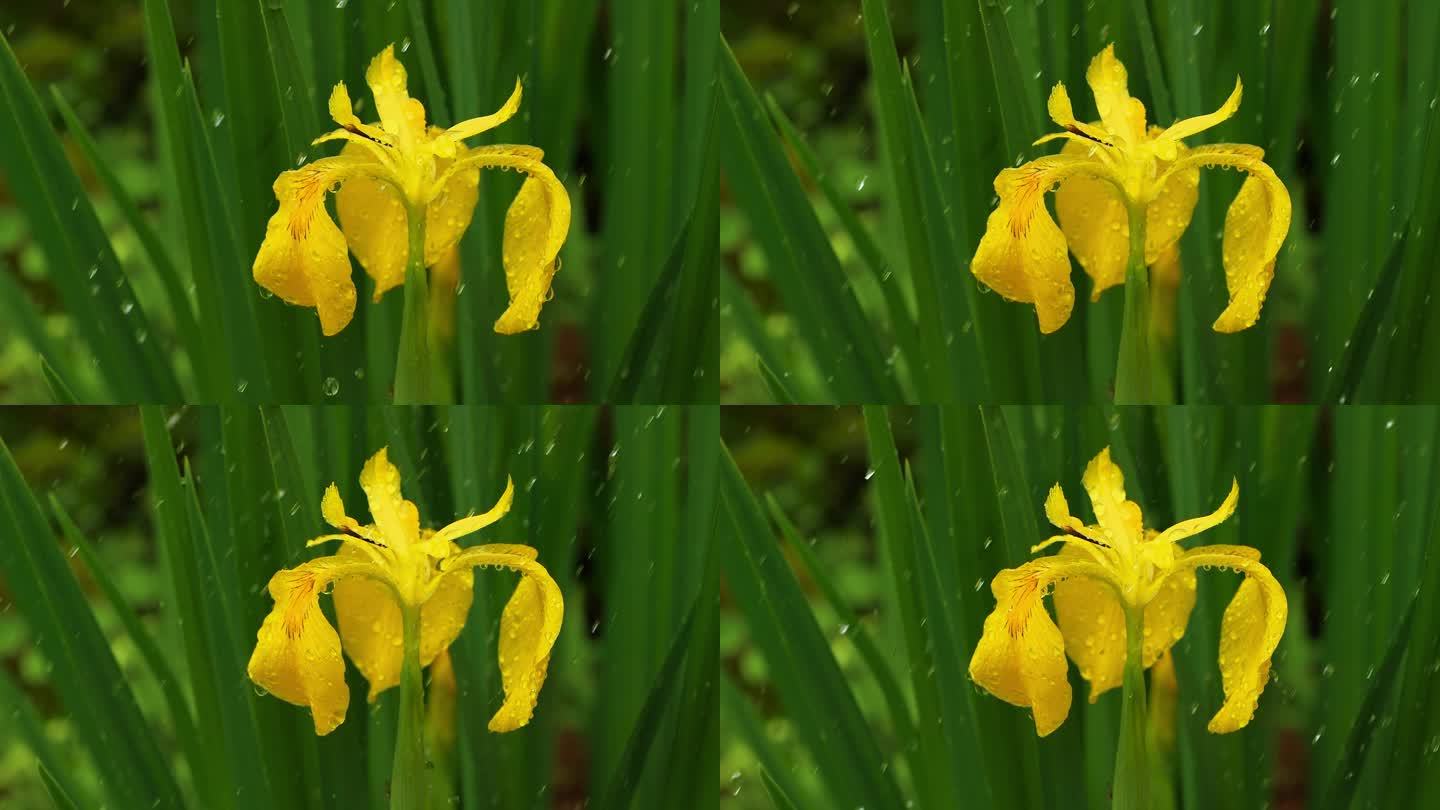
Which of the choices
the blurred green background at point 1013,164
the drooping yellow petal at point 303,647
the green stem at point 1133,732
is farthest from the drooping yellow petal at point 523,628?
the green stem at point 1133,732

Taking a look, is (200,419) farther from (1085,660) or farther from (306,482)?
(1085,660)

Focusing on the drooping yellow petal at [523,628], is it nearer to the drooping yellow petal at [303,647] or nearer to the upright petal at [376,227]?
the drooping yellow petal at [303,647]

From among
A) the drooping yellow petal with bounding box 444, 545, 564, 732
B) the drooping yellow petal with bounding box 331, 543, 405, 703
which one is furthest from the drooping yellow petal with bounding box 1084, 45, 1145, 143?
the drooping yellow petal with bounding box 331, 543, 405, 703

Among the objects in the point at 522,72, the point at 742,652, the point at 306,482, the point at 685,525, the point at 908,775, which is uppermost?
the point at 522,72

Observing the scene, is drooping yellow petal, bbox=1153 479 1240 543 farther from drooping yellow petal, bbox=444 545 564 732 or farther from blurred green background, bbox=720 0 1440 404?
drooping yellow petal, bbox=444 545 564 732

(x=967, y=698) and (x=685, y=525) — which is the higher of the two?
(x=685, y=525)

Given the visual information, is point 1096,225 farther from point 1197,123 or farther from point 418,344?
point 418,344

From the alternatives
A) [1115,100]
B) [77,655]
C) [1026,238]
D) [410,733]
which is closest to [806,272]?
[1026,238]

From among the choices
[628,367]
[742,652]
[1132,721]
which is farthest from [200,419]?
[1132,721]
